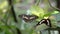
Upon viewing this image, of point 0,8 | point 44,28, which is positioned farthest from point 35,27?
point 0,8

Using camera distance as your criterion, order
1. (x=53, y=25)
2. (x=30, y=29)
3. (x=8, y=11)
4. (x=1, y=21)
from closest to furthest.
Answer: (x=53, y=25)
(x=30, y=29)
(x=1, y=21)
(x=8, y=11)

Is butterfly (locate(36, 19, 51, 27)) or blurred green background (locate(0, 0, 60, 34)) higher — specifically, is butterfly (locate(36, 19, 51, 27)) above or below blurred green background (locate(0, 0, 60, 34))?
above

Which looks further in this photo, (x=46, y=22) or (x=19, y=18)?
(x=19, y=18)

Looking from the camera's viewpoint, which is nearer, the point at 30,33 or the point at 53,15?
the point at 53,15

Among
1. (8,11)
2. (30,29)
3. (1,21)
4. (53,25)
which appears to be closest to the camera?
(53,25)

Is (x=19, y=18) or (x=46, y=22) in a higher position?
(x=46, y=22)

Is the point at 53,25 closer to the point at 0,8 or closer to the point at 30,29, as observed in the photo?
the point at 30,29

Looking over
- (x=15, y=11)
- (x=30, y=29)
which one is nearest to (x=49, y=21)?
(x=30, y=29)

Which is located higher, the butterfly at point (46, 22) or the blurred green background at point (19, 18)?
the butterfly at point (46, 22)

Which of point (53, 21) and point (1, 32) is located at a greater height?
point (53, 21)
